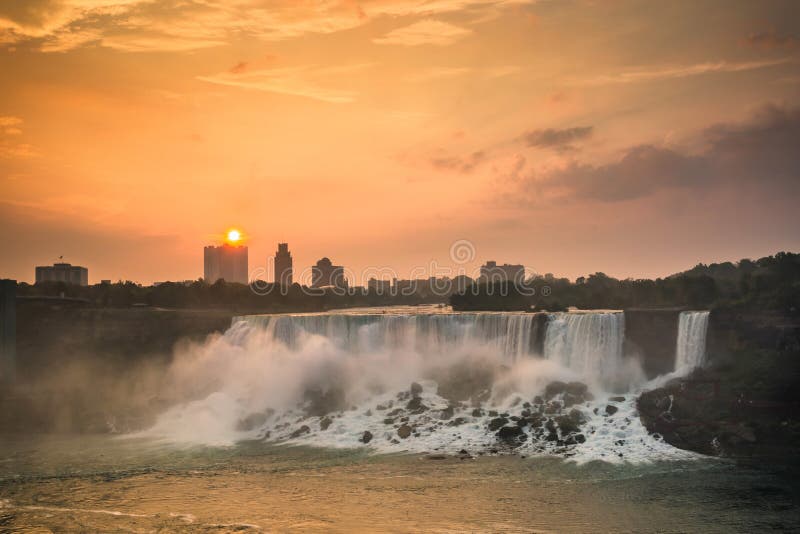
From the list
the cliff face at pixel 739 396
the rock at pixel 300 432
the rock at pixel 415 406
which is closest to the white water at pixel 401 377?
the rock at pixel 300 432

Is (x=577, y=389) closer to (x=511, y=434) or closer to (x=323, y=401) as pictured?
(x=511, y=434)

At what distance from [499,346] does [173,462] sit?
2116 centimetres

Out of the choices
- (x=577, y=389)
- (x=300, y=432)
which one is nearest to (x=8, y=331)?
(x=300, y=432)

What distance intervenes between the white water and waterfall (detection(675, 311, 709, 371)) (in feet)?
8.27

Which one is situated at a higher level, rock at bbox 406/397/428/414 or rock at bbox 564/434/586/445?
rock at bbox 406/397/428/414

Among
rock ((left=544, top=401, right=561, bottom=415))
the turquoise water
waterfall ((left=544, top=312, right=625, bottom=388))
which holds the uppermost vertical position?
waterfall ((left=544, top=312, right=625, bottom=388))

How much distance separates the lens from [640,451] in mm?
33844

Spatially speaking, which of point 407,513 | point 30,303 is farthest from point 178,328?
point 407,513

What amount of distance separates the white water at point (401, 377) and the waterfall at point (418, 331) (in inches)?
2.7

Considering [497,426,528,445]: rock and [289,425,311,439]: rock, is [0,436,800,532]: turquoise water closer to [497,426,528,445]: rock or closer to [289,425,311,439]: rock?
[497,426,528,445]: rock

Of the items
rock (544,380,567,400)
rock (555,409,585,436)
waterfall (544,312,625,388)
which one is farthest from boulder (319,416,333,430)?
waterfall (544,312,625,388)

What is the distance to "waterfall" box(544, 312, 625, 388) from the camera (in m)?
43.8

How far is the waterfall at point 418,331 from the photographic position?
4712 cm

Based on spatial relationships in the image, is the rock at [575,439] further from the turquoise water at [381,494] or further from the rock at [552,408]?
the rock at [552,408]
